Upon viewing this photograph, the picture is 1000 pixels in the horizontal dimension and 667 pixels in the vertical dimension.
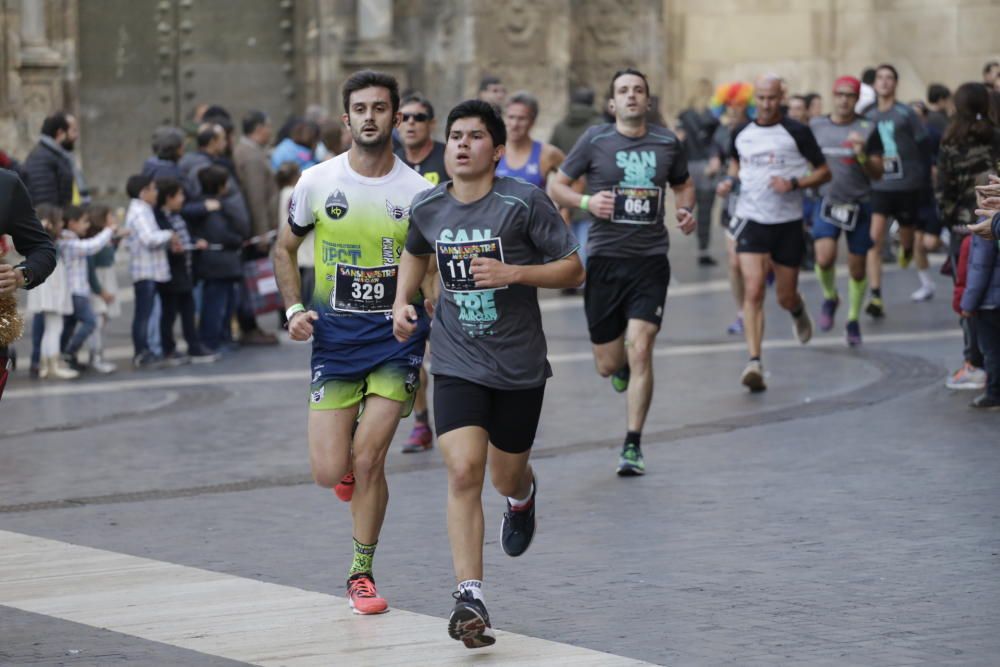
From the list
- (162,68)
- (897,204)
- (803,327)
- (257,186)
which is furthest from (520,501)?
(162,68)

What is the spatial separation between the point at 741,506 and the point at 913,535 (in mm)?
1038

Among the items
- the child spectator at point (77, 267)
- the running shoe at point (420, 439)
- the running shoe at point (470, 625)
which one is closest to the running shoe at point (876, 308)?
the child spectator at point (77, 267)

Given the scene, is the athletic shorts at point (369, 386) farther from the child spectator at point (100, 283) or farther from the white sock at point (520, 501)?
the child spectator at point (100, 283)

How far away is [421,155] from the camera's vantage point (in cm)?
1105

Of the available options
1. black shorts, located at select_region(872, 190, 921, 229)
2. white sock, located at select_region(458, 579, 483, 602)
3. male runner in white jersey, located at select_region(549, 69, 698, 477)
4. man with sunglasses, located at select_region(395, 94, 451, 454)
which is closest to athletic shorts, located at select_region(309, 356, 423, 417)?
white sock, located at select_region(458, 579, 483, 602)

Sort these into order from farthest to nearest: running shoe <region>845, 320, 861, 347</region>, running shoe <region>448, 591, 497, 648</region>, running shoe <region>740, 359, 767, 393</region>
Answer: running shoe <region>845, 320, 861, 347</region> < running shoe <region>740, 359, 767, 393</region> < running shoe <region>448, 591, 497, 648</region>

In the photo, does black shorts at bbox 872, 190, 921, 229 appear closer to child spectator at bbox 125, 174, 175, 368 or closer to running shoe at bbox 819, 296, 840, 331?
running shoe at bbox 819, 296, 840, 331

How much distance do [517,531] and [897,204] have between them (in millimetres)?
10585

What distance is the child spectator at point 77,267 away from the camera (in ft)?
49.1

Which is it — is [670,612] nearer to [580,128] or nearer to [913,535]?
[913,535]

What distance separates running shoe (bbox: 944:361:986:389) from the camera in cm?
1288

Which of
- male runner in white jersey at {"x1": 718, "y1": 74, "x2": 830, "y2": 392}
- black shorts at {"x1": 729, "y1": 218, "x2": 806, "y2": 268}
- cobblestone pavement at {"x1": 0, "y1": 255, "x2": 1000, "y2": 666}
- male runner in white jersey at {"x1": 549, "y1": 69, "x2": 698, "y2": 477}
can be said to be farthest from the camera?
black shorts at {"x1": 729, "y1": 218, "x2": 806, "y2": 268}

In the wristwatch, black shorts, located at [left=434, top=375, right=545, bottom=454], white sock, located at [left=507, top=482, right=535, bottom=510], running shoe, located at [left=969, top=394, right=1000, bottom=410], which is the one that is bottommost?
running shoe, located at [left=969, top=394, right=1000, bottom=410]

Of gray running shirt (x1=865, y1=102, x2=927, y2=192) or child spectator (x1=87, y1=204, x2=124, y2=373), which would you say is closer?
child spectator (x1=87, y1=204, x2=124, y2=373)
